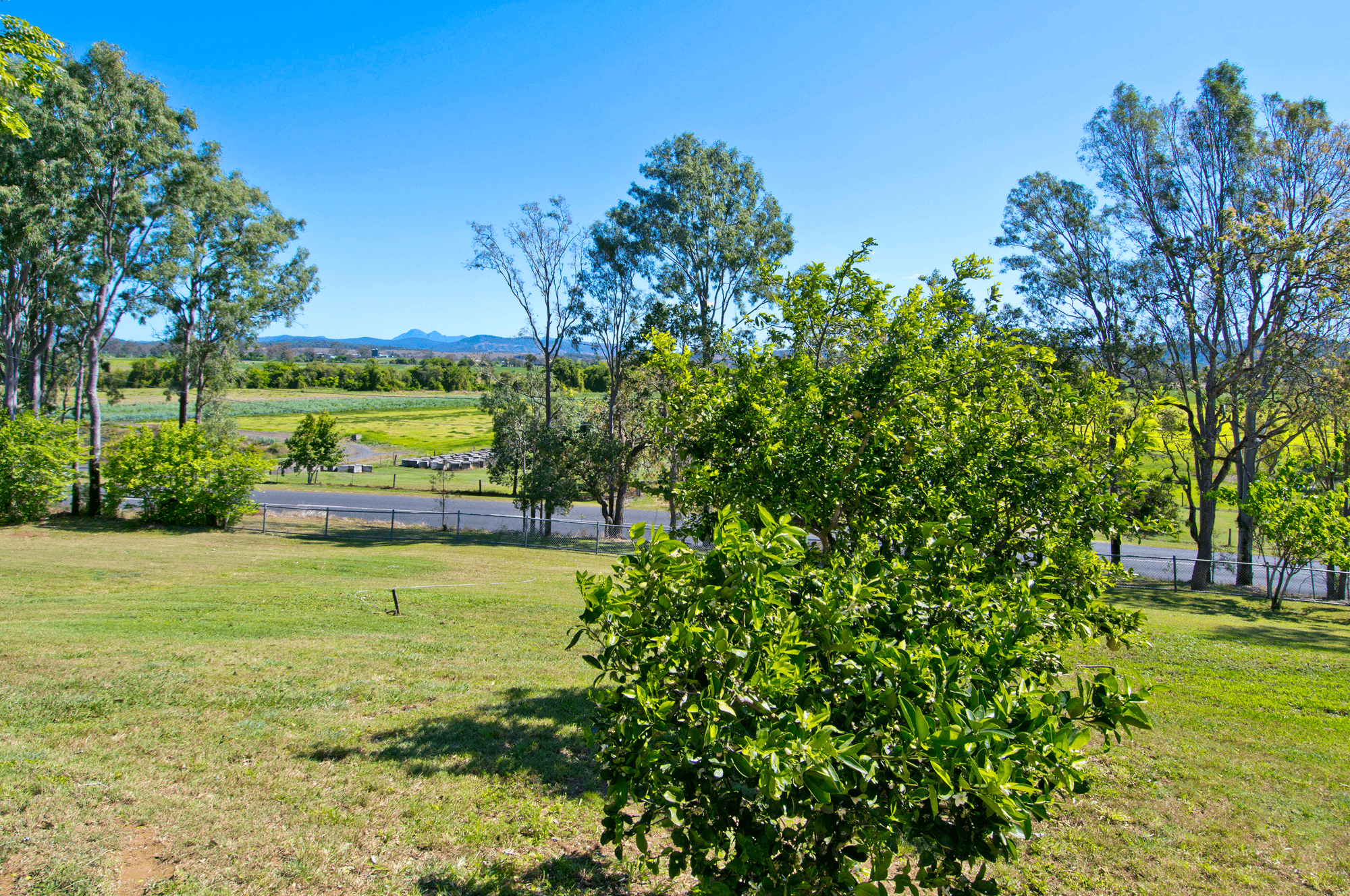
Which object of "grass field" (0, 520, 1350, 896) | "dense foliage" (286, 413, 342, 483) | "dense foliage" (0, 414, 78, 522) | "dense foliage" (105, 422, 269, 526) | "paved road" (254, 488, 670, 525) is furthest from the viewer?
"dense foliage" (286, 413, 342, 483)

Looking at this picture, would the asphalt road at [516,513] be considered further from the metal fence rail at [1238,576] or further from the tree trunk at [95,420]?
the tree trunk at [95,420]

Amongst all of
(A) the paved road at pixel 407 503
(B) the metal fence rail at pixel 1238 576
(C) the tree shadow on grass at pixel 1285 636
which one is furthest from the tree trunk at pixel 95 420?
(B) the metal fence rail at pixel 1238 576

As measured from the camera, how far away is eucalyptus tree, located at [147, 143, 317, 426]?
3212cm

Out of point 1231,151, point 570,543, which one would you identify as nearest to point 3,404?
point 570,543

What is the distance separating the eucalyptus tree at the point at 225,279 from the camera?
32125 millimetres

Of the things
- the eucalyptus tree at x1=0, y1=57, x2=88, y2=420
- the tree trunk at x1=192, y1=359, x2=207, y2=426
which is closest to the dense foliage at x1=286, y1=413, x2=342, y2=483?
the tree trunk at x1=192, y1=359, x2=207, y2=426

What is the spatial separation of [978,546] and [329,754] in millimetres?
5340

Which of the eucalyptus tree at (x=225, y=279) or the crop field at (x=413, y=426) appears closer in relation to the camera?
the eucalyptus tree at (x=225, y=279)

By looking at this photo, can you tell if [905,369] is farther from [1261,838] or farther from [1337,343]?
[1337,343]

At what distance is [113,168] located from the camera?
78.5 feet

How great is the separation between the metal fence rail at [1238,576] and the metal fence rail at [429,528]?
17057 mm

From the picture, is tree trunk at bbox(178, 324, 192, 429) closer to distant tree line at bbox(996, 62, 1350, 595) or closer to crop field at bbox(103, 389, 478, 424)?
distant tree line at bbox(996, 62, 1350, 595)

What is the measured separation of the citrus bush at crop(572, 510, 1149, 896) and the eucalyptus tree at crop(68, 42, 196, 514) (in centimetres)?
2840

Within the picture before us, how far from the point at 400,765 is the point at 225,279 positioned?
38.4m
